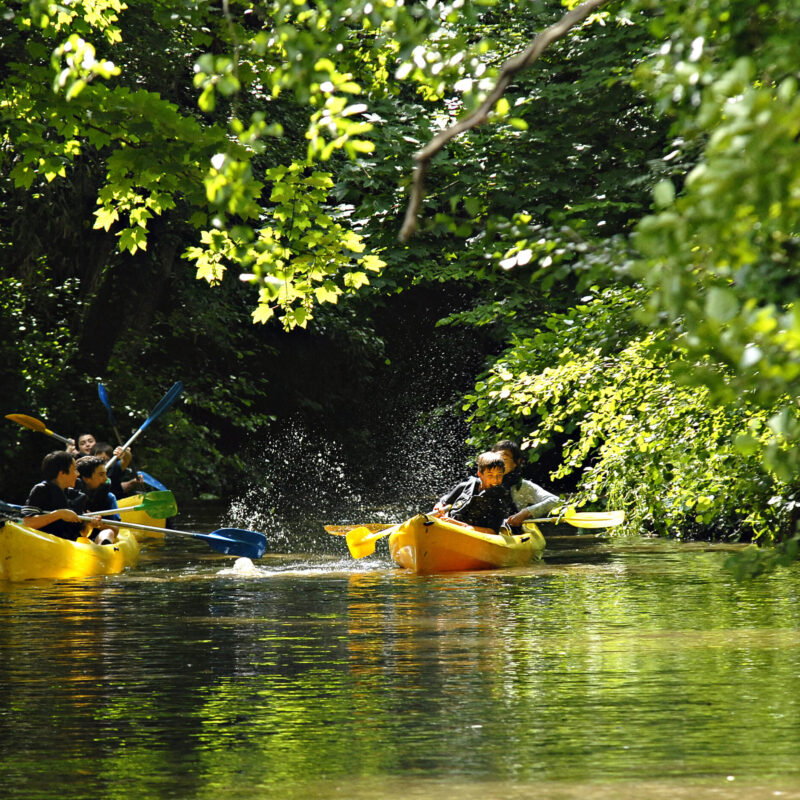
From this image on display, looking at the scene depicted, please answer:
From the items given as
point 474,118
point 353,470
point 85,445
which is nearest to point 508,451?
point 85,445

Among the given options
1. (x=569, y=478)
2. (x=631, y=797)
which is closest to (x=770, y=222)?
(x=631, y=797)

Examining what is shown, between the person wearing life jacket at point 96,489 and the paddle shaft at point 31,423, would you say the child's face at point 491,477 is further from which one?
the paddle shaft at point 31,423

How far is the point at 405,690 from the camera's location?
671 centimetres

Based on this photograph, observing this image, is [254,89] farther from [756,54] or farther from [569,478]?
[756,54]

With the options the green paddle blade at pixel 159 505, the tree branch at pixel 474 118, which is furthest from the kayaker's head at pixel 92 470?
the tree branch at pixel 474 118

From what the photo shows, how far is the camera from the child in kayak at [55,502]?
12.9 metres

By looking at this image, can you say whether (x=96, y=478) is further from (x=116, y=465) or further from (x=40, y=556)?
(x=116, y=465)

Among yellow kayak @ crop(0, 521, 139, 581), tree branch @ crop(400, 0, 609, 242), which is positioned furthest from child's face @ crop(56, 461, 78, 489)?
tree branch @ crop(400, 0, 609, 242)

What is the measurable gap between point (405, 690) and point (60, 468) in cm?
688

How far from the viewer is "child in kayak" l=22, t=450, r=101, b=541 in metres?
12.9

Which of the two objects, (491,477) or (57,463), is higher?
(57,463)

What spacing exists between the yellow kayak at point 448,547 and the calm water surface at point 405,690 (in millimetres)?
1018

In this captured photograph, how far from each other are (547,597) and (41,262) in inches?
520

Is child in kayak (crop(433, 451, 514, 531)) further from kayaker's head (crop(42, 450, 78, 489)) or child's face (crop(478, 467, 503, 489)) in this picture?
kayaker's head (crop(42, 450, 78, 489))
